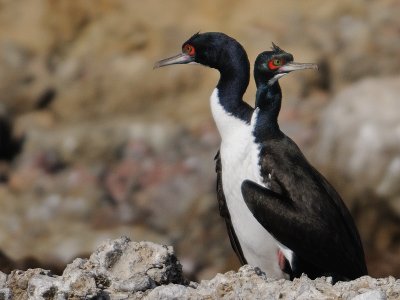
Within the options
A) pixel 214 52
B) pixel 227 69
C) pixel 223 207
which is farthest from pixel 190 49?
pixel 223 207

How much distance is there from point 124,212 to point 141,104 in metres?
2.49

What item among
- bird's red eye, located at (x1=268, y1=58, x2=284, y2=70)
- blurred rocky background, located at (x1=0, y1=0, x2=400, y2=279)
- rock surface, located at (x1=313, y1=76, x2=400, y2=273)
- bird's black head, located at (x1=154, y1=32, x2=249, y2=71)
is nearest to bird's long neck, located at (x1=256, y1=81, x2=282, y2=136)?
bird's red eye, located at (x1=268, y1=58, x2=284, y2=70)

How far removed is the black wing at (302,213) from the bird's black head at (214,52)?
0.95 metres

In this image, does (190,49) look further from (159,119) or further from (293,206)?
(159,119)

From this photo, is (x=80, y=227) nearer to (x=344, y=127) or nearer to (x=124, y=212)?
(x=124, y=212)

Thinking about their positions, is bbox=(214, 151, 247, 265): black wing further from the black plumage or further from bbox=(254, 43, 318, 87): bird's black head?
bbox=(254, 43, 318, 87): bird's black head

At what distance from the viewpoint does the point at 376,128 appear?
1930cm

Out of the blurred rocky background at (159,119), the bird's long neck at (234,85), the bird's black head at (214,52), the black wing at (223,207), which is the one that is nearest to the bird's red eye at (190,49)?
the bird's black head at (214,52)

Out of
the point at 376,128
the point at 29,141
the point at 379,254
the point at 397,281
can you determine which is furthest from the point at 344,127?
the point at 397,281

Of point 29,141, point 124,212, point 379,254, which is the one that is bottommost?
point 379,254

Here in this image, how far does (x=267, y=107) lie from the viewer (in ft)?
34.9

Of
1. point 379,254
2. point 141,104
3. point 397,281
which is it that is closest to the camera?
point 397,281

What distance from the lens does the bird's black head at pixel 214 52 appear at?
→ 36.4ft

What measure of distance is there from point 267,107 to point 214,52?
83 cm
